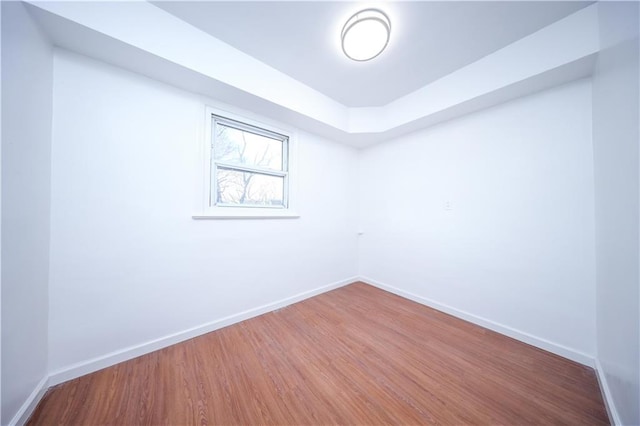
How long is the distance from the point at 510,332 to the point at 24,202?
3690 millimetres

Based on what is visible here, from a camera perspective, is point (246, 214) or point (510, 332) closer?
point (510, 332)

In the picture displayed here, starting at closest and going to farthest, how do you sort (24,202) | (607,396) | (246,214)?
(24,202), (607,396), (246,214)

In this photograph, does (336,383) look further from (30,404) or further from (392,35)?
(392,35)

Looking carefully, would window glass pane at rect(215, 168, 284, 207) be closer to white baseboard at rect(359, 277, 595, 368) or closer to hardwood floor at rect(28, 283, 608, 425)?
hardwood floor at rect(28, 283, 608, 425)

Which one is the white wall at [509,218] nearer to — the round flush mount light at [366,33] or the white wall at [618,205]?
the white wall at [618,205]

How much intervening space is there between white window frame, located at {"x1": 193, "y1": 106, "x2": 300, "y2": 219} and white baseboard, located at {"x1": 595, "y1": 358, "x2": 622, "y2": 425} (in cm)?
262

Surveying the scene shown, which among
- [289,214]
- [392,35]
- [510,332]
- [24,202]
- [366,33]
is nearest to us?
[24,202]

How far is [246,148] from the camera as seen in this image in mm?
2215

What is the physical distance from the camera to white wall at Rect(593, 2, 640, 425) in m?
0.95

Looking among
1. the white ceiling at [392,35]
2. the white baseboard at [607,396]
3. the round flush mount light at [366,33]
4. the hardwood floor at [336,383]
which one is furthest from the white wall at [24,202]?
the white baseboard at [607,396]

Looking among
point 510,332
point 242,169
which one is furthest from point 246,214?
point 510,332

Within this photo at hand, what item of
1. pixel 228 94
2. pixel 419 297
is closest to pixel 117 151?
pixel 228 94

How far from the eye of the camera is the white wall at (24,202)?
3.19 feet

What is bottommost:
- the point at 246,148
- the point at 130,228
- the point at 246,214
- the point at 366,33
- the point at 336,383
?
the point at 336,383
